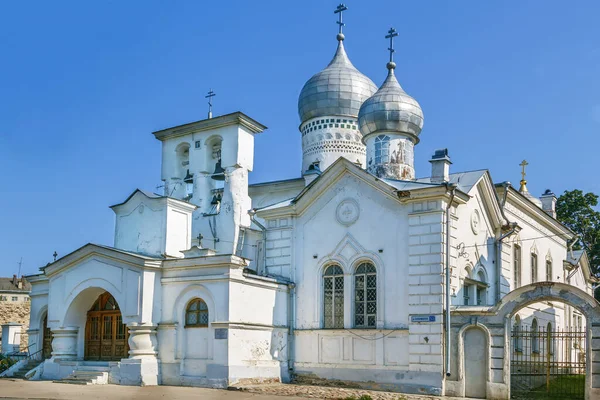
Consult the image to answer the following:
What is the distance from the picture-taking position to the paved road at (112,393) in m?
15.9

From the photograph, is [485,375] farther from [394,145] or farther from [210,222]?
[210,222]

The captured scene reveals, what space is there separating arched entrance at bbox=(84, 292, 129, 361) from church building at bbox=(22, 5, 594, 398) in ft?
0.15

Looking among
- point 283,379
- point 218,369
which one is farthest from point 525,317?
point 218,369

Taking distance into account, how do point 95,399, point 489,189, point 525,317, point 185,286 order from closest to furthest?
point 95,399
point 185,286
point 489,189
point 525,317

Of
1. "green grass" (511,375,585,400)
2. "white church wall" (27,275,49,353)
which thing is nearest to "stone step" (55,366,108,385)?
"white church wall" (27,275,49,353)

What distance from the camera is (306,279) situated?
20.3 metres

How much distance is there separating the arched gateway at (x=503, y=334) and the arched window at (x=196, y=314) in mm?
6247

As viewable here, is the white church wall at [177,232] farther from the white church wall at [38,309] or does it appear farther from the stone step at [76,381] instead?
the white church wall at [38,309]

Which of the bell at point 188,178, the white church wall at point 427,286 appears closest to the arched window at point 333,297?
the white church wall at point 427,286

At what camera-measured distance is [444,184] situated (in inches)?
708

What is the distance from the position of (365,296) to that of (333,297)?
3.27 ft

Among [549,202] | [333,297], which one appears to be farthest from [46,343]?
[549,202]

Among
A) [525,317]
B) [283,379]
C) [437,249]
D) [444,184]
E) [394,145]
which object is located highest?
[394,145]

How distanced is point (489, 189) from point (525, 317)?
4915 mm
